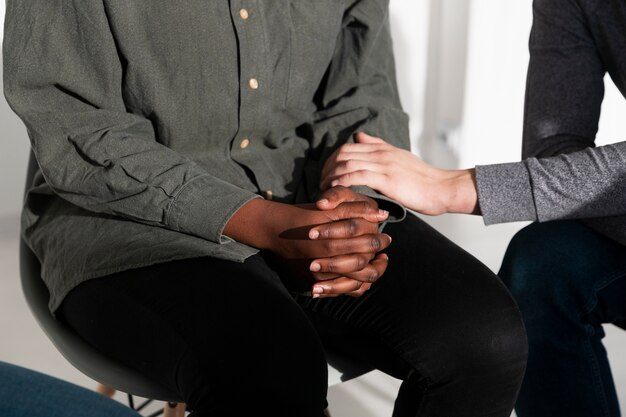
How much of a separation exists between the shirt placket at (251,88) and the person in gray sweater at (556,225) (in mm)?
111

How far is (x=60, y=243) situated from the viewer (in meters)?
1.21

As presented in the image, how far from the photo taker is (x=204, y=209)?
1.12 metres

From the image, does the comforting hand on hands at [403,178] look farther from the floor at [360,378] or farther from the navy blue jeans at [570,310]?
the floor at [360,378]

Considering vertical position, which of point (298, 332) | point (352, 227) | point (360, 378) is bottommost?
point (360, 378)

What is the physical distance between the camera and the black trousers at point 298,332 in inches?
38.9

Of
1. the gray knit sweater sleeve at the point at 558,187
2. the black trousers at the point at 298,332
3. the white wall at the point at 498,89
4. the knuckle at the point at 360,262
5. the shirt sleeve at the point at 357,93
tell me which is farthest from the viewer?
the white wall at the point at 498,89

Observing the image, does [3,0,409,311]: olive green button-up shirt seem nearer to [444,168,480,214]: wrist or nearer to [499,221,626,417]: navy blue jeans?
[444,168,480,214]: wrist

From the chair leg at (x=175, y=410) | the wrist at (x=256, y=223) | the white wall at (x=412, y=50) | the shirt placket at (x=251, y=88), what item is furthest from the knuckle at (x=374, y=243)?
the white wall at (x=412, y=50)

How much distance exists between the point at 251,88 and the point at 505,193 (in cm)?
40

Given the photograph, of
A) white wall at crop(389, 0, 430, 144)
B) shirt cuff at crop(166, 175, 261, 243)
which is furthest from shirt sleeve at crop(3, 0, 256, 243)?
white wall at crop(389, 0, 430, 144)

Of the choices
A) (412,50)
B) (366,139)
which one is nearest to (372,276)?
(366,139)

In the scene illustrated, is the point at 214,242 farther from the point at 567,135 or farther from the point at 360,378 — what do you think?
the point at 360,378

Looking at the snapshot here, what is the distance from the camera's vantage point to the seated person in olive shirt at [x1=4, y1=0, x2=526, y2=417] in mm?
1026

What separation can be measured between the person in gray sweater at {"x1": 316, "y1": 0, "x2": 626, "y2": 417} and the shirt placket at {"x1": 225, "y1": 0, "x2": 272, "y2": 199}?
11 cm
